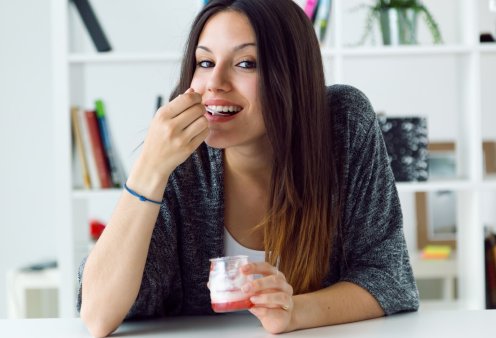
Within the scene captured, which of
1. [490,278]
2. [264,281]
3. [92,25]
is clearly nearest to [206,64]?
[264,281]

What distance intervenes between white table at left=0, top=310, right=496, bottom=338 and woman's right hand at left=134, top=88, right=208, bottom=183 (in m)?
0.25

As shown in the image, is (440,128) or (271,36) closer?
(271,36)

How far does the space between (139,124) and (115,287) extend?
2.91 metres

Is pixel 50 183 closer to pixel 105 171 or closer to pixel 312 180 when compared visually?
pixel 105 171

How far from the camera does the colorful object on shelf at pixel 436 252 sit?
4215 millimetres

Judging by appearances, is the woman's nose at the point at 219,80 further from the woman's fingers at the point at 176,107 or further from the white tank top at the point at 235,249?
the white tank top at the point at 235,249

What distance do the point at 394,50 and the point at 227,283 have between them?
1999 mm

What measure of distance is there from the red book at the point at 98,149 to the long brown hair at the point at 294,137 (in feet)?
4.96

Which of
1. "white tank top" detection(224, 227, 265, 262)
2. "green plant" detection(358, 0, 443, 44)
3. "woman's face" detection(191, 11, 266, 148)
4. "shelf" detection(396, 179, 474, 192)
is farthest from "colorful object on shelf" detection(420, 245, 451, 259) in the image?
"woman's face" detection(191, 11, 266, 148)

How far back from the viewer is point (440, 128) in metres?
4.43

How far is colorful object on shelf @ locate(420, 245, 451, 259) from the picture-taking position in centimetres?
421

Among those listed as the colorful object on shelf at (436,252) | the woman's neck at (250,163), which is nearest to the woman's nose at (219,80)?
the woman's neck at (250,163)

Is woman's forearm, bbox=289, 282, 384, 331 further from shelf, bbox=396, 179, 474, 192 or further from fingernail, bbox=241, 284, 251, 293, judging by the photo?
shelf, bbox=396, 179, 474, 192

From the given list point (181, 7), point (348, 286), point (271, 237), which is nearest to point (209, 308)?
point (271, 237)
